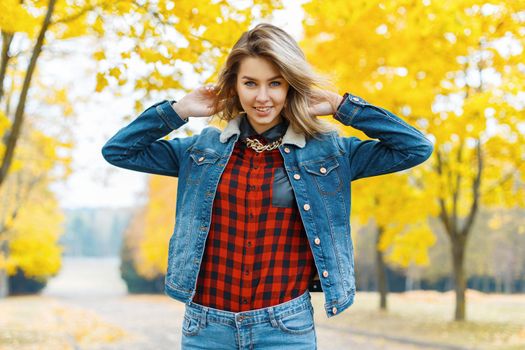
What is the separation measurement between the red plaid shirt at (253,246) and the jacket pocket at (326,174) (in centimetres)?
10

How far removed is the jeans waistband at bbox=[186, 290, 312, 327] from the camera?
212 cm

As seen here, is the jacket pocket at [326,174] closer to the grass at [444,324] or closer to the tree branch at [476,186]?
the grass at [444,324]

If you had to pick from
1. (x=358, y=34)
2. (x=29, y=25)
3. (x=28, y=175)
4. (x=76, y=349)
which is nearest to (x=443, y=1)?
(x=29, y=25)

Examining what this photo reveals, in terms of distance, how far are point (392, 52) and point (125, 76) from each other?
6203 mm

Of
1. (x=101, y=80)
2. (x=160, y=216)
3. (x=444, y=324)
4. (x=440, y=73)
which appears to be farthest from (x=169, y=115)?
(x=160, y=216)

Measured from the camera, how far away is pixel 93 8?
470 centimetres

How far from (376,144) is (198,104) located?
0.71 metres

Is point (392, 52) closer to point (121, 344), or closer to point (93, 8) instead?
point (93, 8)

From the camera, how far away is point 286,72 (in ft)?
7.14

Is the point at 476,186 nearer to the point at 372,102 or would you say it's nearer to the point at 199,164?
the point at 372,102

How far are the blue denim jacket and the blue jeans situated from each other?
0.33 feet

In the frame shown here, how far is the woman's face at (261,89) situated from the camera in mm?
2207

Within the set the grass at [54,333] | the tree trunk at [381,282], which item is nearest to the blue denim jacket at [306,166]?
the grass at [54,333]

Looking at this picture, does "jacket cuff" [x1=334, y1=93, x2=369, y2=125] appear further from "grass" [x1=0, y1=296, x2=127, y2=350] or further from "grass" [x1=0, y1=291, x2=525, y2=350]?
"grass" [x1=0, y1=296, x2=127, y2=350]
